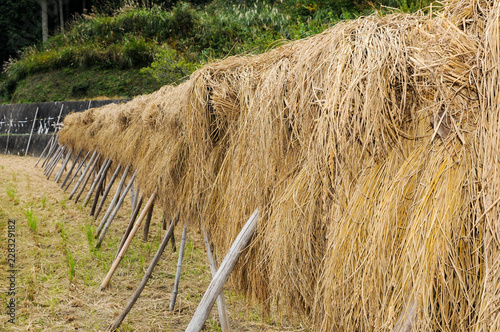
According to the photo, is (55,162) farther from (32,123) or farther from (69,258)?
(69,258)

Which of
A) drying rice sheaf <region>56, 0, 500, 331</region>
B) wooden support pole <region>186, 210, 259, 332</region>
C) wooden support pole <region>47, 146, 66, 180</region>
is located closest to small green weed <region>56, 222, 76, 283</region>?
wooden support pole <region>186, 210, 259, 332</region>

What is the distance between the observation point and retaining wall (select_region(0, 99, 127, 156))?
54.0 feet

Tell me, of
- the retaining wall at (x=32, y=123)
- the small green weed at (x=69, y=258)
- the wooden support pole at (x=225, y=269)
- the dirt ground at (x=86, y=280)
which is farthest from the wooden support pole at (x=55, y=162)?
the wooden support pole at (x=225, y=269)

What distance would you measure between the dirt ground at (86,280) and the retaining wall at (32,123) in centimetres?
999

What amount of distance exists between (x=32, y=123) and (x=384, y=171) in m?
19.0

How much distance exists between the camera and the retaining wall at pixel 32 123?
648 inches

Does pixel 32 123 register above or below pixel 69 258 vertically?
above

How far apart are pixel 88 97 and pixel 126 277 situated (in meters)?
15.2

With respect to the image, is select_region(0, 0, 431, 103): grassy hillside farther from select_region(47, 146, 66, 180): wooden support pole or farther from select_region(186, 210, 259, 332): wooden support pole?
select_region(186, 210, 259, 332): wooden support pole

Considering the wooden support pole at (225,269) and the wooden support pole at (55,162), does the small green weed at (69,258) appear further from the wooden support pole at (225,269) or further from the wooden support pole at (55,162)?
the wooden support pole at (55,162)

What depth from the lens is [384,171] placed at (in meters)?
1.50

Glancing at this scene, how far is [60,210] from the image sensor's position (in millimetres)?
7641

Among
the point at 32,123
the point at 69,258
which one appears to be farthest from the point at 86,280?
the point at 32,123

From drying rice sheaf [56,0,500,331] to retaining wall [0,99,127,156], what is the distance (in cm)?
1532
